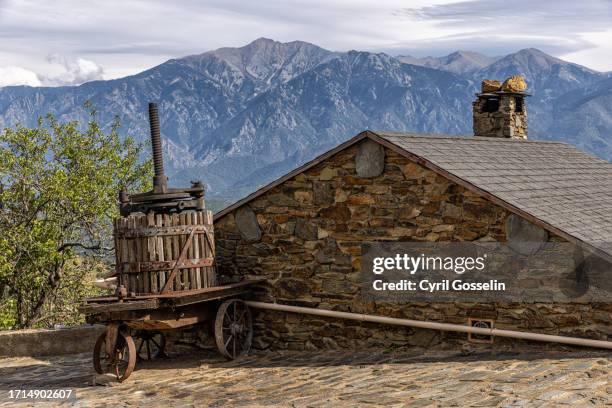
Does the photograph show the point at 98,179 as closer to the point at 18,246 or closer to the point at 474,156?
the point at 18,246

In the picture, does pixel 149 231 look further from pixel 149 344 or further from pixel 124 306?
pixel 149 344

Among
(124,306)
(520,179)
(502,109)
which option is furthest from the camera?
(502,109)

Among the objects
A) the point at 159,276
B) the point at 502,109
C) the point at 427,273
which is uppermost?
the point at 502,109

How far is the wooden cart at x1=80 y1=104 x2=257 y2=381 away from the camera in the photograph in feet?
33.4

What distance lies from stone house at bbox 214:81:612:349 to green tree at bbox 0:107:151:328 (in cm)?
1003

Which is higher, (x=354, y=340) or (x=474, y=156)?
(x=474, y=156)

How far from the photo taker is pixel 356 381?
9.40 meters

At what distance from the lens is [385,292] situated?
10977 mm

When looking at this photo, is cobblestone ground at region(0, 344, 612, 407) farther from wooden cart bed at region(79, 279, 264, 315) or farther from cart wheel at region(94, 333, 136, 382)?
wooden cart bed at region(79, 279, 264, 315)

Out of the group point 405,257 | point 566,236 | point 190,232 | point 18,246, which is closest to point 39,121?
point 18,246

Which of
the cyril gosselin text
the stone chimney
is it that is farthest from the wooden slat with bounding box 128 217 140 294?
the stone chimney

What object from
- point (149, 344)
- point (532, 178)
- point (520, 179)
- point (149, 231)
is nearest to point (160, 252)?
point (149, 231)

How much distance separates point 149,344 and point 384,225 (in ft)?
13.3

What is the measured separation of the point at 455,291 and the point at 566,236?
66.4 inches
